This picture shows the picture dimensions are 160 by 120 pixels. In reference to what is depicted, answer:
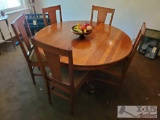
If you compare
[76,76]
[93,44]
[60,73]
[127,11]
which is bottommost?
[76,76]

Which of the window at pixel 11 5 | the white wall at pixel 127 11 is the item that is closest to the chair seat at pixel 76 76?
the white wall at pixel 127 11

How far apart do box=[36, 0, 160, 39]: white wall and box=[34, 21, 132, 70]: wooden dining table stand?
95 cm

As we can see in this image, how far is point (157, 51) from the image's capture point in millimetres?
2592

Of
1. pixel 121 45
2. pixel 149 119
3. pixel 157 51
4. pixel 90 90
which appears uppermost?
pixel 121 45

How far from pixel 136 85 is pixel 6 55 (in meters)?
2.54

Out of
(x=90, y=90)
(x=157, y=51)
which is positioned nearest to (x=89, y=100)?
(x=90, y=90)

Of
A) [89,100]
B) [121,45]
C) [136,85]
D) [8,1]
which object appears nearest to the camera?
[121,45]

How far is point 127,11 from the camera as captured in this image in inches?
106

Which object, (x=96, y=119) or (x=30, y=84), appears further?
(x=30, y=84)

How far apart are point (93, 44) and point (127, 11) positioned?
157cm

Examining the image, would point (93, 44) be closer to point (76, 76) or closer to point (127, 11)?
point (76, 76)

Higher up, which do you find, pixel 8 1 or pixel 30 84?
pixel 8 1

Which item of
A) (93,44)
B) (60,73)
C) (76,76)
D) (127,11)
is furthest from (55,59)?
(127,11)

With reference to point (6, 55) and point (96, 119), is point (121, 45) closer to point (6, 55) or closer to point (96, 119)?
point (96, 119)
